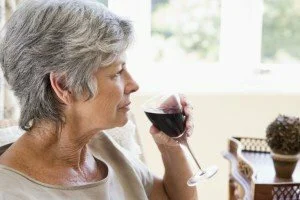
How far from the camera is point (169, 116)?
4.25ft

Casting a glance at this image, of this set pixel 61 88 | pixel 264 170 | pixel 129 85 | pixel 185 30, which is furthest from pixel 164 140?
pixel 185 30

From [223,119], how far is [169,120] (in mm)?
1523

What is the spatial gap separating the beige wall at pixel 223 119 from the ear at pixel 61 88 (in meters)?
1.62

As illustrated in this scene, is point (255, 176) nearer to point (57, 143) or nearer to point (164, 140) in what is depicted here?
point (164, 140)

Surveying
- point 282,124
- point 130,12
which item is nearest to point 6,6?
point 130,12

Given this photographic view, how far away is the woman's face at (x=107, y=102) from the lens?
44.9 inches

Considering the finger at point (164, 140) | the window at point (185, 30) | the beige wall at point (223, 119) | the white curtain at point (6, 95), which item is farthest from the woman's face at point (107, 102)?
the window at point (185, 30)

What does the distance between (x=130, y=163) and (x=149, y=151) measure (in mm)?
1402

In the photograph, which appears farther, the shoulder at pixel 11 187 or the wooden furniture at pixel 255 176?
the wooden furniture at pixel 255 176

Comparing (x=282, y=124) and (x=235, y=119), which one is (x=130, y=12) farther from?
(x=282, y=124)

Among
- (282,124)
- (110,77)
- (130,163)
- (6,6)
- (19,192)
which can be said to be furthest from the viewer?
(6,6)

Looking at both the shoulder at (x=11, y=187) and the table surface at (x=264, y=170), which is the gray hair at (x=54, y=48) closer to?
the shoulder at (x=11, y=187)

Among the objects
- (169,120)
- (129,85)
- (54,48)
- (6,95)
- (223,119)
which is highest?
(54,48)

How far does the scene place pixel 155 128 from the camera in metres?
1.39
